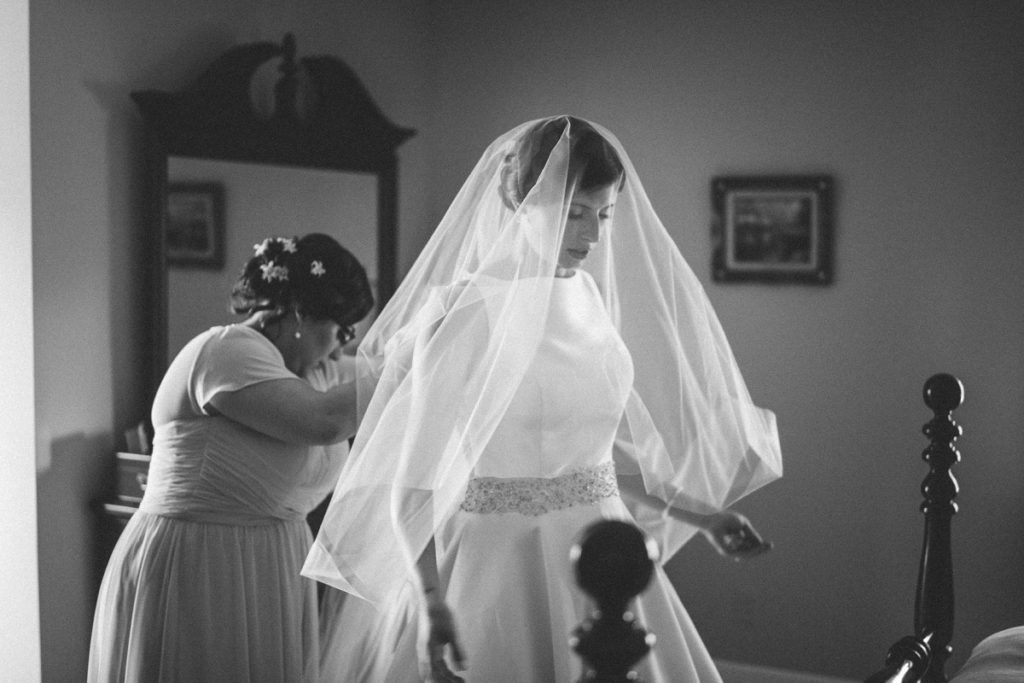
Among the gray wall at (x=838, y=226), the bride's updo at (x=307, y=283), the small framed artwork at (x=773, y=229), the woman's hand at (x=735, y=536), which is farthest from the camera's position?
the small framed artwork at (x=773, y=229)

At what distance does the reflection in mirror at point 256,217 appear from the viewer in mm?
2861

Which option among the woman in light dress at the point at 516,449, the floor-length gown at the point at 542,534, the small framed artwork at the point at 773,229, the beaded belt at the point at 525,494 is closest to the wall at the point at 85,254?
the woman in light dress at the point at 516,449

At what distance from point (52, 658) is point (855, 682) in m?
2.23

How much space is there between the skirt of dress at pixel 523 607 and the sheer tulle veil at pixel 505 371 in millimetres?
81

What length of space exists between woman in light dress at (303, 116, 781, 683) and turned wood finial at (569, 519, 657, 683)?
2.08ft

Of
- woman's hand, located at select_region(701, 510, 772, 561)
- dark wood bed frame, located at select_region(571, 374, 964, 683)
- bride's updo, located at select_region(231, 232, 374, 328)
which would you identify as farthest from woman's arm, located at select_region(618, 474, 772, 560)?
bride's updo, located at select_region(231, 232, 374, 328)

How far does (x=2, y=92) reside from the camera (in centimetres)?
248

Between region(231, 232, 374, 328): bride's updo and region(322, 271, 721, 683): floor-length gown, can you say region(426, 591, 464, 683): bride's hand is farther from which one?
region(231, 232, 374, 328): bride's updo

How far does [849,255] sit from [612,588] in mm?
2646

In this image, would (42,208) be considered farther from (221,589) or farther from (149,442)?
(221,589)

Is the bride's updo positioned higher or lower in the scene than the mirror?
lower

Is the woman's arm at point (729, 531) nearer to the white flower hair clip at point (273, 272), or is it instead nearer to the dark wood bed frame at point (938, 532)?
the dark wood bed frame at point (938, 532)

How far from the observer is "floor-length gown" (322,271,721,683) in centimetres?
161

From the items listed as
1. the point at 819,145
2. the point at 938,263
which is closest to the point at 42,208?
the point at 819,145
